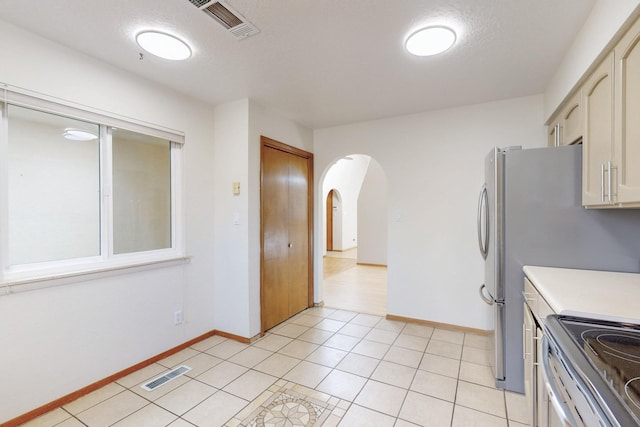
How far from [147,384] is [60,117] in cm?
208

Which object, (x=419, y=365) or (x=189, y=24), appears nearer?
(x=189, y=24)

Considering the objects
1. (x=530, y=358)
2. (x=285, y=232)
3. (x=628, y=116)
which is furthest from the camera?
(x=285, y=232)

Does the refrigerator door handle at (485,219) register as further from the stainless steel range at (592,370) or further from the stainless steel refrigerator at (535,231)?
the stainless steel range at (592,370)

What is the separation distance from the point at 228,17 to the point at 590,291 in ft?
Result: 8.09

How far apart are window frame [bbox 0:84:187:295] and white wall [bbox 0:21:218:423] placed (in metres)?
0.06

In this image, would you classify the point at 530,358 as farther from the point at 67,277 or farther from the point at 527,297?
the point at 67,277

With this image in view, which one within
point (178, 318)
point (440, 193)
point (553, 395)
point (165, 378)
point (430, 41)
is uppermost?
point (430, 41)

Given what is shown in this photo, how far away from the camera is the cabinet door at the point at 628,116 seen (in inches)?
50.0

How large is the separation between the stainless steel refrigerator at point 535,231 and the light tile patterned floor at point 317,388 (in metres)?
0.38

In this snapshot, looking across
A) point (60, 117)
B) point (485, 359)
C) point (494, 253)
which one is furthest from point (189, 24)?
point (485, 359)

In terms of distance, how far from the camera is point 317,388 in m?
2.15

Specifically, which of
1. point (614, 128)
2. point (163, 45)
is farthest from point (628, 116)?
Result: point (163, 45)

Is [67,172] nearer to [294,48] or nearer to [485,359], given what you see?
[294,48]

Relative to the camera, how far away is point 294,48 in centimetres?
200
